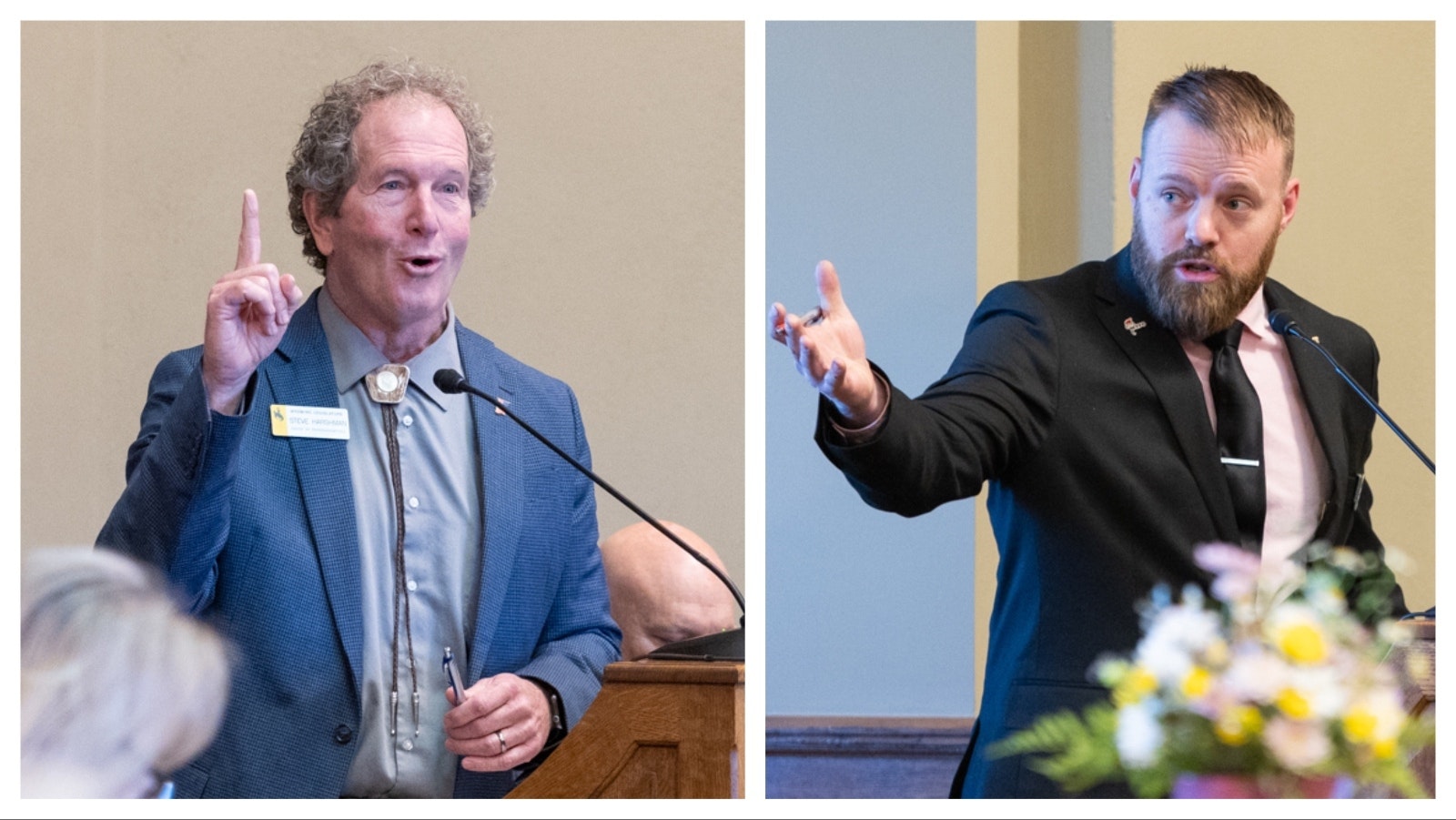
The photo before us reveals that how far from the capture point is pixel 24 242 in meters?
2.41

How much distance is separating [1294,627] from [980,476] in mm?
539

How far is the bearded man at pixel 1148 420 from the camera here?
2.32m

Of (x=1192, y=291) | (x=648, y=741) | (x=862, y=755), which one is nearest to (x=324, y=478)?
(x=648, y=741)

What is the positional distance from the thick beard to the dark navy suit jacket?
0.02 m

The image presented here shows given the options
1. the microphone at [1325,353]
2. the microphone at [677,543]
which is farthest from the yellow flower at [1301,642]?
the microphone at [677,543]

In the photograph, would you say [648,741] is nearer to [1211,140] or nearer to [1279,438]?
[1279,438]

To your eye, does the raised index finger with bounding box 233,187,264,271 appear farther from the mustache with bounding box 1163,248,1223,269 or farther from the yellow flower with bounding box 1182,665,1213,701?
the yellow flower with bounding box 1182,665,1213,701

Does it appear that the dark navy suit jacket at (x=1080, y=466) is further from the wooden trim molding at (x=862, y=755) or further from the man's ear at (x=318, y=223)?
the man's ear at (x=318, y=223)

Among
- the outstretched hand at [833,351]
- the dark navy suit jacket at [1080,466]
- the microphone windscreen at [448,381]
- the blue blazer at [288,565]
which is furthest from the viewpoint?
the microphone windscreen at [448,381]

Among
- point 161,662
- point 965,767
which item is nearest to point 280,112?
point 161,662

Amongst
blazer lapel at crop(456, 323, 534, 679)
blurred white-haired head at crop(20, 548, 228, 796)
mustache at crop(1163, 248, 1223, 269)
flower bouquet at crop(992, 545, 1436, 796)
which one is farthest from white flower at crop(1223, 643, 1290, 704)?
blurred white-haired head at crop(20, 548, 228, 796)

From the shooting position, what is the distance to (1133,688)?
2275mm

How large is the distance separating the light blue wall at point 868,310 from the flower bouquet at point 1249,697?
0.25 metres

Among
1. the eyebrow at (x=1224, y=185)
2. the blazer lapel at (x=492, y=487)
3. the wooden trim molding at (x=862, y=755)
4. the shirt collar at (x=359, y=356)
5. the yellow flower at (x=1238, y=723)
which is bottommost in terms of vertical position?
the wooden trim molding at (x=862, y=755)
